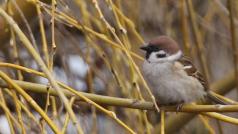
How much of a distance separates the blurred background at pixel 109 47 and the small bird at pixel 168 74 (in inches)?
2.7

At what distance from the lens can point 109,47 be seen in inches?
137

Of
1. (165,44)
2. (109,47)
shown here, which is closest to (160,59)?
(165,44)

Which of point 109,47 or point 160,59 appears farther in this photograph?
point 109,47

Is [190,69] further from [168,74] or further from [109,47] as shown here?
[109,47]

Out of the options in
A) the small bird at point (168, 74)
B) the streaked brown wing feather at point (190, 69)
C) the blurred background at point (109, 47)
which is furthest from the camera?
the streaked brown wing feather at point (190, 69)

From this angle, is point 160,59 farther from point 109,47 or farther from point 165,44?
point 109,47

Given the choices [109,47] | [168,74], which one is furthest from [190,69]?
[109,47]

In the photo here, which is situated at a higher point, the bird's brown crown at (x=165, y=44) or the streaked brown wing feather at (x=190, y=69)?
the bird's brown crown at (x=165, y=44)

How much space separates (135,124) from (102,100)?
1.93 ft

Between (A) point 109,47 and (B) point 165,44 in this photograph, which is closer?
(B) point 165,44

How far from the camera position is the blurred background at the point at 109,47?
2.45 metres

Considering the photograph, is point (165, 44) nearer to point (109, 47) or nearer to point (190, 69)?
point (190, 69)

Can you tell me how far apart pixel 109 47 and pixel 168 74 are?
83 cm

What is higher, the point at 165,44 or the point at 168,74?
the point at 165,44
